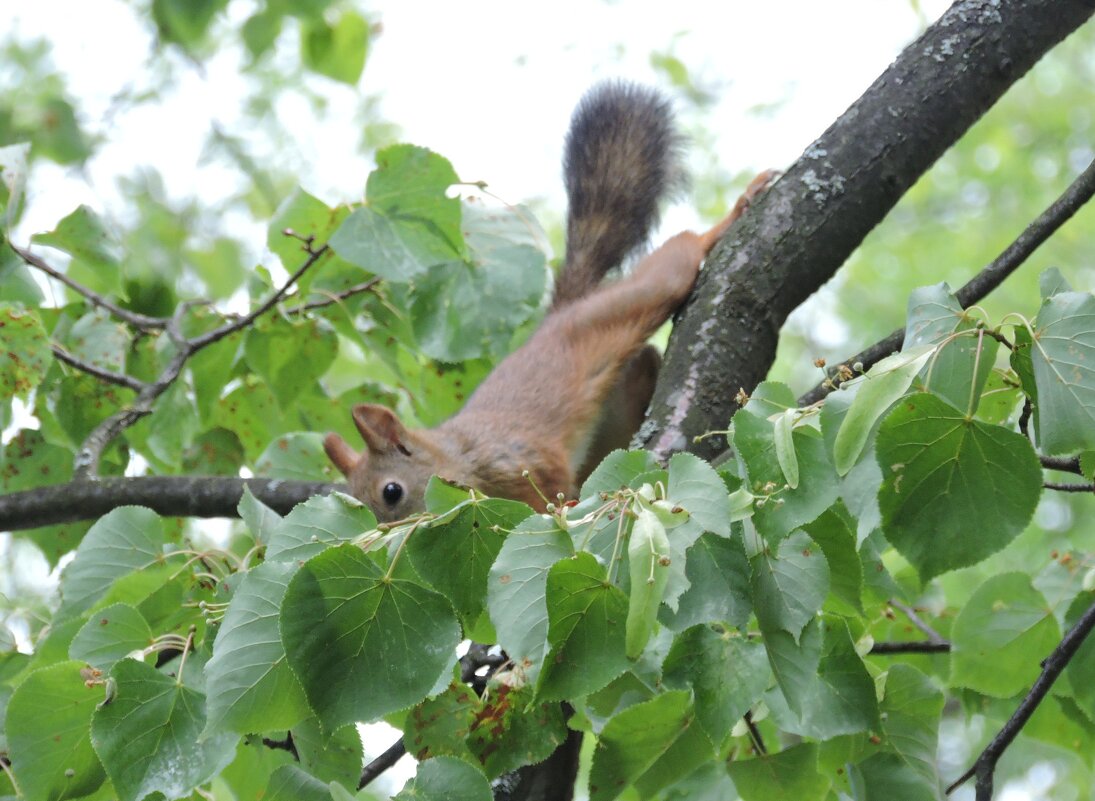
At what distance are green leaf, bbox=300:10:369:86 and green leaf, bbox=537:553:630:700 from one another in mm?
2903

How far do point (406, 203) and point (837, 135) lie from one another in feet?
2.97

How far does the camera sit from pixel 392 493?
301 cm

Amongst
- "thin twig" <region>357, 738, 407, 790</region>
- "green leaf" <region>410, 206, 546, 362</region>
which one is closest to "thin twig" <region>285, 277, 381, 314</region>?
"green leaf" <region>410, 206, 546, 362</region>

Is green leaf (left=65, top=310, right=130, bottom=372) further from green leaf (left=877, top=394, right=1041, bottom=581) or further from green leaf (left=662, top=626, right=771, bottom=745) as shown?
green leaf (left=877, top=394, right=1041, bottom=581)

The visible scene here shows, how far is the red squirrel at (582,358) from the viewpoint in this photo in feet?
10.0

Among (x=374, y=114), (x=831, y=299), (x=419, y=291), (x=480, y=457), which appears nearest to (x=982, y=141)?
(x=831, y=299)

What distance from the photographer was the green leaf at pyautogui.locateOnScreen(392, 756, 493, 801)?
125 centimetres

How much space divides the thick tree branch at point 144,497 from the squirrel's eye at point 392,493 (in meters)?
0.67

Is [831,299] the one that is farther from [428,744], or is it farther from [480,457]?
[428,744]

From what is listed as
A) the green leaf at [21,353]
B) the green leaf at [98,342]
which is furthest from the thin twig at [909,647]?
the green leaf at [98,342]

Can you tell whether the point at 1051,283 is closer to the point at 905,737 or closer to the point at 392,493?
the point at 905,737

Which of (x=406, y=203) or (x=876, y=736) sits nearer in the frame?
(x=876, y=736)

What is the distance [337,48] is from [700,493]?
297cm

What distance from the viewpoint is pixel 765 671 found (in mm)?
Result: 1197
